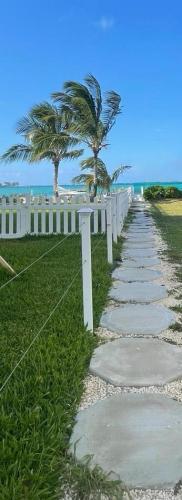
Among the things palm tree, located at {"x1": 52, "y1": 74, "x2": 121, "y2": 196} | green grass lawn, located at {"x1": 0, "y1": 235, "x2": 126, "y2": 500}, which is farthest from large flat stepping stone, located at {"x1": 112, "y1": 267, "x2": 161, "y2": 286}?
palm tree, located at {"x1": 52, "y1": 74, "x2": 121, "y2": 196}

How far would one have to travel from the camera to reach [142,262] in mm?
6734

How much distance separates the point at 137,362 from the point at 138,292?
1.95m

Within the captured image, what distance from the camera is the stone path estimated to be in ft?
6.33

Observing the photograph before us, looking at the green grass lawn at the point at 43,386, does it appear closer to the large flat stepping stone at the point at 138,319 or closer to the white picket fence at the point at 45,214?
the large flat stepping stone at the point at 138,319

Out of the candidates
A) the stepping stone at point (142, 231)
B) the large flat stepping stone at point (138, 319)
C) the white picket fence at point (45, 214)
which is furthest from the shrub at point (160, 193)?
the large flat stepping stone at point (138, 319)

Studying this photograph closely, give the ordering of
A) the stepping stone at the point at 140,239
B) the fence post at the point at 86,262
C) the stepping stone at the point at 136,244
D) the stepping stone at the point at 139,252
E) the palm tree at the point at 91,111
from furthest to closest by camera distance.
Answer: the palm tree at the point at 91,111 < the stepping stone at the point at 140,239 < the stepping stone at the point at 136,244 < the stepping stone at the point at 139,252 < the fence post at the point at 86,262

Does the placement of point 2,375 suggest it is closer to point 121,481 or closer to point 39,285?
point 121,481

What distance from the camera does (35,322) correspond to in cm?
370

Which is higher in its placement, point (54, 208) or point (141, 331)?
point (54, 208)

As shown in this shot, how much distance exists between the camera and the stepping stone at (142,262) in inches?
256

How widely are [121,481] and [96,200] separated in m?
8.71

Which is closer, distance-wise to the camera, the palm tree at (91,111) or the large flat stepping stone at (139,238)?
the large flat stepping stone at (139,238)

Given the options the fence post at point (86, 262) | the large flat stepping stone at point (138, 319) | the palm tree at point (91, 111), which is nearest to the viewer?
the fence post at point (86, 262)

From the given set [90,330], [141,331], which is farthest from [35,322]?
[141,331]
